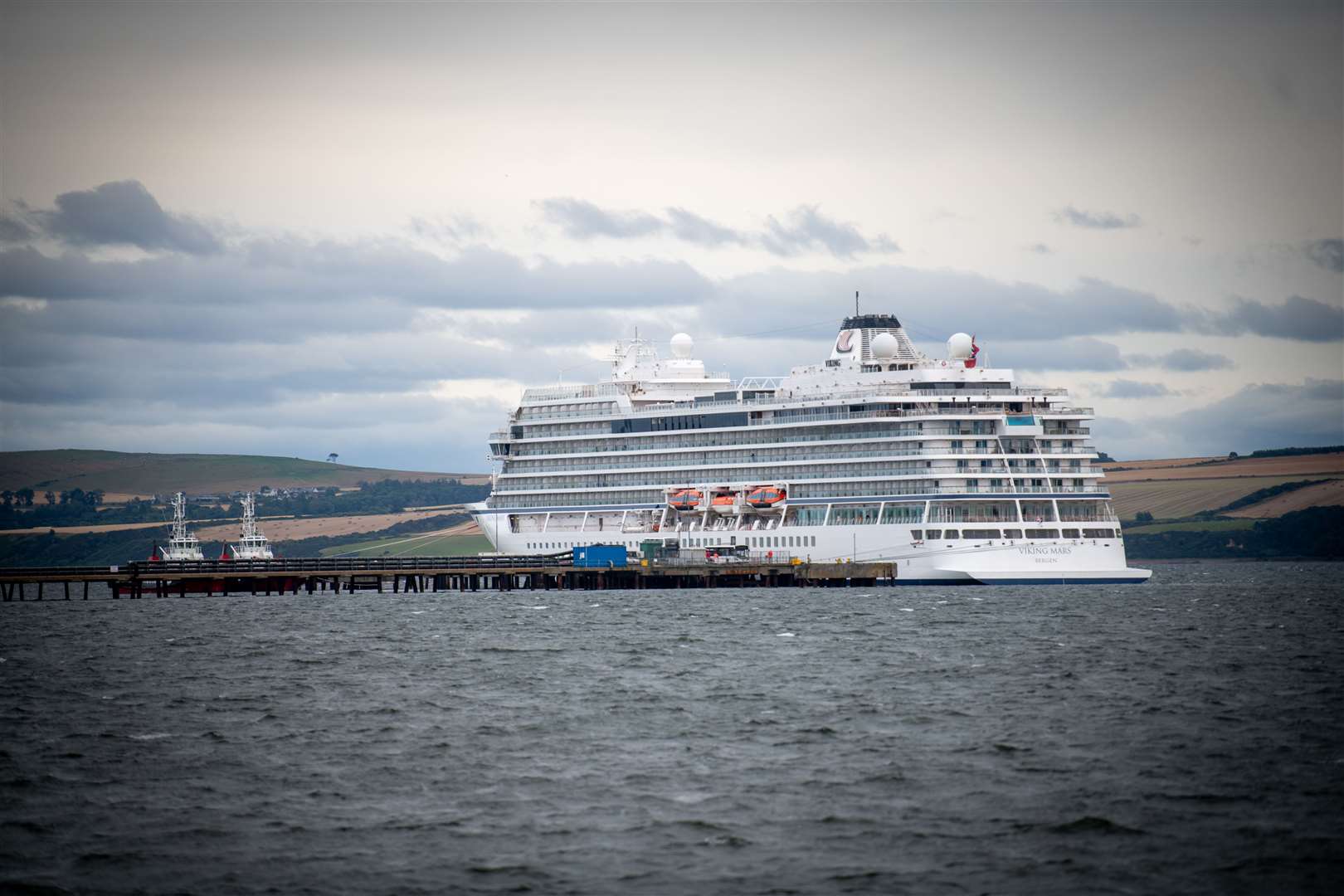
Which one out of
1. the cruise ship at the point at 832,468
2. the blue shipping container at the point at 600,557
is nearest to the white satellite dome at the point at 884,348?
the cruise ship at the point at 832,468

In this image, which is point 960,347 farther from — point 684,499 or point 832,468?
point 684,499

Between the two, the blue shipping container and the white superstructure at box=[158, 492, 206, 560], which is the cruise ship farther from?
the white superstructure at box=[158, 492, 206, 560]

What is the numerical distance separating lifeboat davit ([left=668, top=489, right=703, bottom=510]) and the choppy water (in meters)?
54.2

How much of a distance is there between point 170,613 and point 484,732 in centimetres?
5904

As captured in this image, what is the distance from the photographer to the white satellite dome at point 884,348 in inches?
4712

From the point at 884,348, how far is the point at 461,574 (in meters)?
34.0

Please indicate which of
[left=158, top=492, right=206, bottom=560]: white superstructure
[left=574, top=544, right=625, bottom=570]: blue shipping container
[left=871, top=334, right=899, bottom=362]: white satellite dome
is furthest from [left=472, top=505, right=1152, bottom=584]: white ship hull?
[left=158, top=492, right=206, bottom=560]: white superstructure

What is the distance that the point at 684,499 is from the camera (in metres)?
128

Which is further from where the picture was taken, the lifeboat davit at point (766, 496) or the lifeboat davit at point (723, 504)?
the lifeboat davit at point (723, 504)

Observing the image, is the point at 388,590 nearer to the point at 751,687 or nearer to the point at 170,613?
the point at 170,613

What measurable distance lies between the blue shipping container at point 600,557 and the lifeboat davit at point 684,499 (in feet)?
25.1

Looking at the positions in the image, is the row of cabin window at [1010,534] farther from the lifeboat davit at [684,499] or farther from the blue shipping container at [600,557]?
the lifeboat davit at [684,499]

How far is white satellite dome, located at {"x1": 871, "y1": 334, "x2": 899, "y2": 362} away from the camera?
119688mm

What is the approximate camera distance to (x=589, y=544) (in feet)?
442
